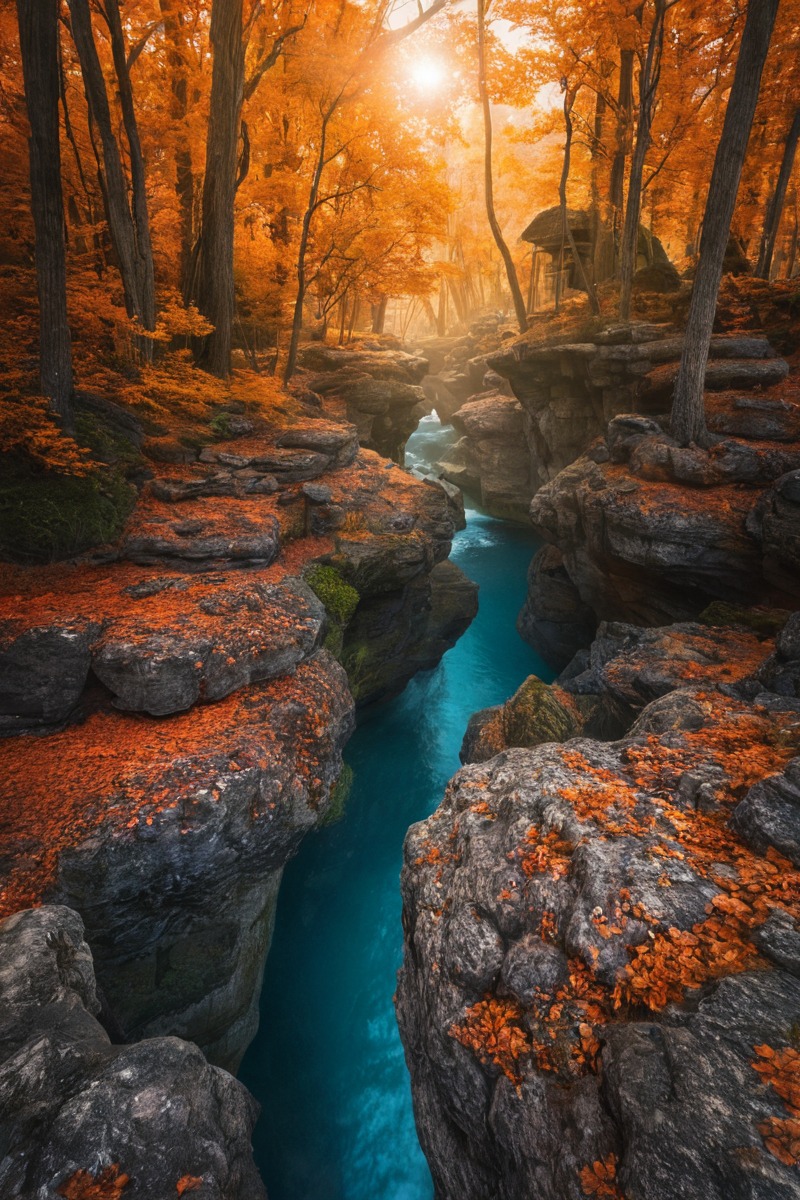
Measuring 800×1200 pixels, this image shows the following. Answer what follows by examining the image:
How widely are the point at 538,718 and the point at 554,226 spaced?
996 inches

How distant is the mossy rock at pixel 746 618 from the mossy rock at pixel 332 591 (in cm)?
811

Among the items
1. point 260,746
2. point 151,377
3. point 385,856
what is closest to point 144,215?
point 151,377

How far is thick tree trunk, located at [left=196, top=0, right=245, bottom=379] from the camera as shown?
11797 millimetres

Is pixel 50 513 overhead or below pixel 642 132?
below

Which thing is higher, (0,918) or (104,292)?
(104,292)

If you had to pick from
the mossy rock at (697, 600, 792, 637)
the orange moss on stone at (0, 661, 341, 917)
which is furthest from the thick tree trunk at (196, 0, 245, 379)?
the mossy rock at (697, 600, 792, 637)

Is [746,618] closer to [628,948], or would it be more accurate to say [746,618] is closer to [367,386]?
[628,948]

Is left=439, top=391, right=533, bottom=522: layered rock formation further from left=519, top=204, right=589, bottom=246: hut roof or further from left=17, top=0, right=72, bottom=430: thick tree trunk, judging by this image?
left=17, top=0, right=72, bottom=430: thick tree trunk

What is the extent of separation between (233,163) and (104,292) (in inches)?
193

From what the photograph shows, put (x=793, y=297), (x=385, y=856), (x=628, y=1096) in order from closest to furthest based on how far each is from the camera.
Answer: (x=628, y=1096), (x=385, y=856), (x=793, y=297)

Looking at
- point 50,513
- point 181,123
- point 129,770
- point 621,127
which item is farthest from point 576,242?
point 129,770

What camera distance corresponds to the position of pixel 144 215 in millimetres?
11406

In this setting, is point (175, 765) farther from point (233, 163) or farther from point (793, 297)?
point (793, 297)

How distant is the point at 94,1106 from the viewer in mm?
3318
